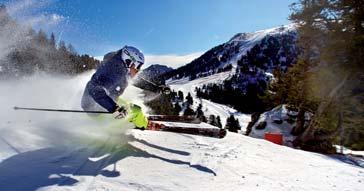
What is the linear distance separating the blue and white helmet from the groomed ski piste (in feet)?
5.72

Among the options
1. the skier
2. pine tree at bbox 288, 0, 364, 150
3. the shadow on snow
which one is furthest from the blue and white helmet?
pine tree at bbox 288, 0, 364, 150

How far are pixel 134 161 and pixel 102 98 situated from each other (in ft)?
5.95

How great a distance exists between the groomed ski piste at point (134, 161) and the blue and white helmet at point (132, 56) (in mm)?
1743

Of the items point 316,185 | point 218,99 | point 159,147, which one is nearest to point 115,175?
point 159,147

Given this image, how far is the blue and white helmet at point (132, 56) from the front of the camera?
9501 millimetres

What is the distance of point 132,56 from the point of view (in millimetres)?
9625

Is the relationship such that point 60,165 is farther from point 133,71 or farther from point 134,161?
point 133,71

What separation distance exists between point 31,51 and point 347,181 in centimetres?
6395

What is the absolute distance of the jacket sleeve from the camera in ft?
26.7

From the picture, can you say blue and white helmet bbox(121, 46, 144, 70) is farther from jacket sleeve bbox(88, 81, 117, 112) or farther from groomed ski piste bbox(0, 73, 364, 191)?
groomed ski piste bbox(0, 73, 364, 191)

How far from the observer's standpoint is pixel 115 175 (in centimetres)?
615

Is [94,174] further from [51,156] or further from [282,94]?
[282,94]

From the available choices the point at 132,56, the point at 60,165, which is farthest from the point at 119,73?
the point at 60,165

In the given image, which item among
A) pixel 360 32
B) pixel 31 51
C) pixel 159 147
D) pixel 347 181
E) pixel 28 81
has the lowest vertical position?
pixel 347 181
